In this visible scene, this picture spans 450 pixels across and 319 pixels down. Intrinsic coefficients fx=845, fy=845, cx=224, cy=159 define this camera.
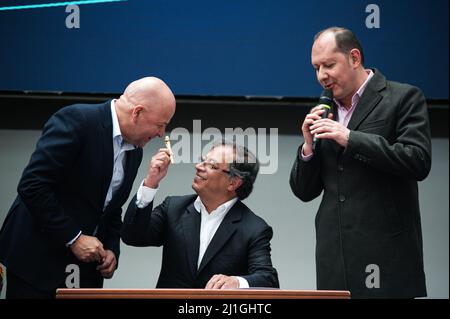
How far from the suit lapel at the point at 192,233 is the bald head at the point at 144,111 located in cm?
34

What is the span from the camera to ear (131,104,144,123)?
3.13 metres

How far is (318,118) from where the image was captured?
3.02 m

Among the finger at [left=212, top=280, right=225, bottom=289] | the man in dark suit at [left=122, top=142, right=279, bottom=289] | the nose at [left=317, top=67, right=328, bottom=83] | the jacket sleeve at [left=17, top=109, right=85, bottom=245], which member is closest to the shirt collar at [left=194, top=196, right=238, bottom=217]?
the man in dark suit at [left=122, top=142, right=279, bottom=289]

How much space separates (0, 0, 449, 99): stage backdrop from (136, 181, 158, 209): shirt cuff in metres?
0.56

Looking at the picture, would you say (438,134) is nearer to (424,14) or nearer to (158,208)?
(424,14)

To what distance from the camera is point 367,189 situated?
122 inches

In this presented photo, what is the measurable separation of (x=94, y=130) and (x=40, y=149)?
0.21 m

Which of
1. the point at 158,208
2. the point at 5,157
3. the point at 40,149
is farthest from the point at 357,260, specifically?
the point at 5,157

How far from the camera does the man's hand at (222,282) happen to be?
297cm

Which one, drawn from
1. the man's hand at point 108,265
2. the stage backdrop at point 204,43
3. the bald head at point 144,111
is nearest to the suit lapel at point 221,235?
the man's hand at point 108,265

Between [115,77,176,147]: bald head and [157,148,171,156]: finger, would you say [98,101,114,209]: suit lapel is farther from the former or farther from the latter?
[157,148,171,156]: finger

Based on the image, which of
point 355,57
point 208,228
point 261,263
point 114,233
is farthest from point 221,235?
point 355,57

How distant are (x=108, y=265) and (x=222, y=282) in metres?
0.46

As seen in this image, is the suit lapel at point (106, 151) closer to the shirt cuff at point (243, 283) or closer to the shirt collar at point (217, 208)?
the shirt collar at point (217, 208)
